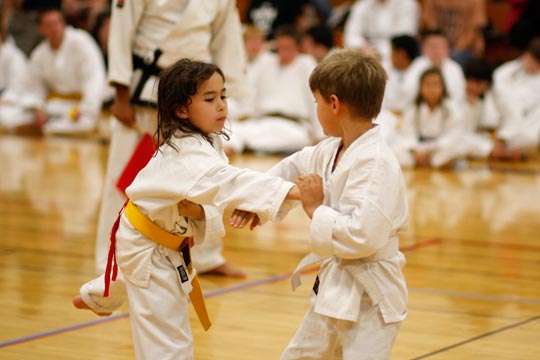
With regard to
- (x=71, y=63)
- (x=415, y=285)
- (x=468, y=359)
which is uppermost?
(x=468, y=359)

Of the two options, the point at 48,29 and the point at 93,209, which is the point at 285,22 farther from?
the point at 93,209

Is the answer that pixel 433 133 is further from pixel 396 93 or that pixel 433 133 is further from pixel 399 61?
pixel 399 61

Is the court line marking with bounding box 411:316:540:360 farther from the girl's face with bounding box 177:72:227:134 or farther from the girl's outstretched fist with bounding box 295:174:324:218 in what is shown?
the girl's face with bounding box 177:72:227:134

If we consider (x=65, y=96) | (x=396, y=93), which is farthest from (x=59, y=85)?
(x=396, y=93)

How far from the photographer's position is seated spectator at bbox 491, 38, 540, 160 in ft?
32.0

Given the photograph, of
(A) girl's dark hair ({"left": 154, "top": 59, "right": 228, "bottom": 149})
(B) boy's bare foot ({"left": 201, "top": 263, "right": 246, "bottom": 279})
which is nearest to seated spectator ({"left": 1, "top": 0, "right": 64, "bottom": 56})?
(B) boy's bare foot ({"left": 201, "top": 263, "right": 246, "bottom": 279})

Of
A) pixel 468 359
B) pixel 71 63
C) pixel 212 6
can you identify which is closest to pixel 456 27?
pixel 71 63

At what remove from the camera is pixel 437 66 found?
32.7 feet

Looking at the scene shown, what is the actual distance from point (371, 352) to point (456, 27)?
977 cm

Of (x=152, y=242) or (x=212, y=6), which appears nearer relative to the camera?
(x=152, y=242)

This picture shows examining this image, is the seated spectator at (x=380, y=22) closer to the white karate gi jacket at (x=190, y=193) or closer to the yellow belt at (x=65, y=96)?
the yellow belt at (x=65, y=96)

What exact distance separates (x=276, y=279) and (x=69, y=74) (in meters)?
7.26

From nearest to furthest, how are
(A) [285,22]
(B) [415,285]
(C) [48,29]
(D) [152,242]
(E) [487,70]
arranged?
(D) [152,242]
(B) [415,285]
(E) [487,70]
(C) [48,29]
(A) [285,22]

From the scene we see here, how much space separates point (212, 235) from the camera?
291 cm
